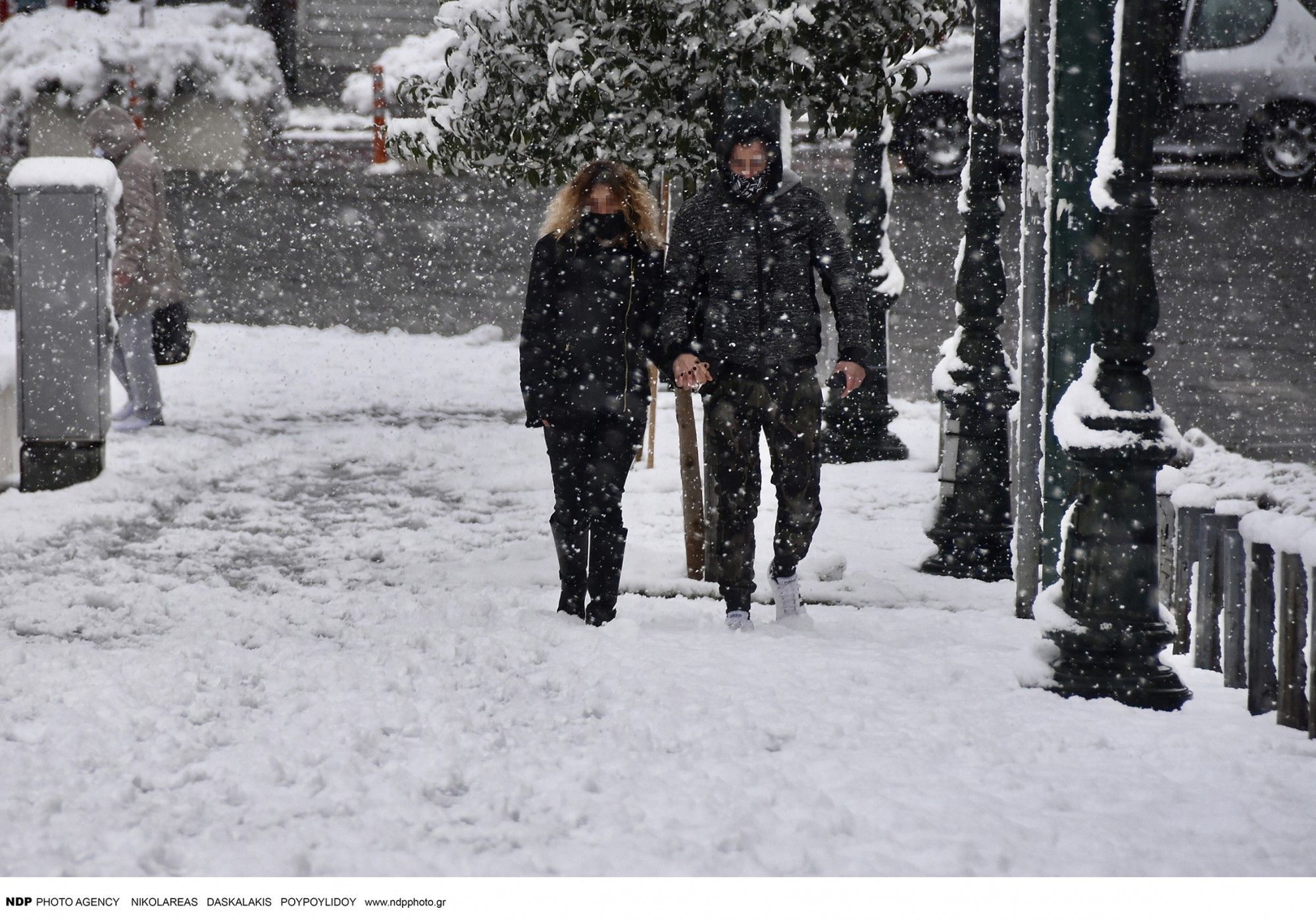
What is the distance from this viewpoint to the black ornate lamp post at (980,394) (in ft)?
20.5

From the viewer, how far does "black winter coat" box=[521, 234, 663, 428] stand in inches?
200

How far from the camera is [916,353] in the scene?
12.0 meters

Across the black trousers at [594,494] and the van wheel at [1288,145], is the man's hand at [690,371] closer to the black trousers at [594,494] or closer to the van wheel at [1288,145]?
the black trousers at [594,494]

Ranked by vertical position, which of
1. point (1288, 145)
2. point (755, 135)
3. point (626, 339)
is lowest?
point (626, 339)

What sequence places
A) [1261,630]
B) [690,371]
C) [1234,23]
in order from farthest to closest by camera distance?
[1234,23], [690,371], [1261,630]

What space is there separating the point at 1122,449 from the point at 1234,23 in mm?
11486

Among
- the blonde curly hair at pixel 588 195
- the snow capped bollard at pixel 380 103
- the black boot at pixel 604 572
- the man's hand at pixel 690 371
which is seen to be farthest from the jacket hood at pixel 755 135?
the snow capped bollard at pixel 380 103

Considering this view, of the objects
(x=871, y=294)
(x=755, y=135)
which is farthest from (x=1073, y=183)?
(x=871, y=294)

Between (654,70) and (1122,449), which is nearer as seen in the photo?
(1122,449)

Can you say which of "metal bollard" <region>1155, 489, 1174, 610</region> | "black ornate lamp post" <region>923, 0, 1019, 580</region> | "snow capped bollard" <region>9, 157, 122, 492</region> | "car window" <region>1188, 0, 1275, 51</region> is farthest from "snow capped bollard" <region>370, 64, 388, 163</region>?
"metal bollard" <region>1155, 489, 1174, 610</region>

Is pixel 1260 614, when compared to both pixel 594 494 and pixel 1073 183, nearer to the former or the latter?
pixel 1073 183

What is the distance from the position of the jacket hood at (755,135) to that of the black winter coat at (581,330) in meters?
0.45

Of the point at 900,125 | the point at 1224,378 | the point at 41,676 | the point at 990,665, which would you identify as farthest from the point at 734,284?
the point at 900,125

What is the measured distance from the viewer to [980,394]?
627 centimetres
